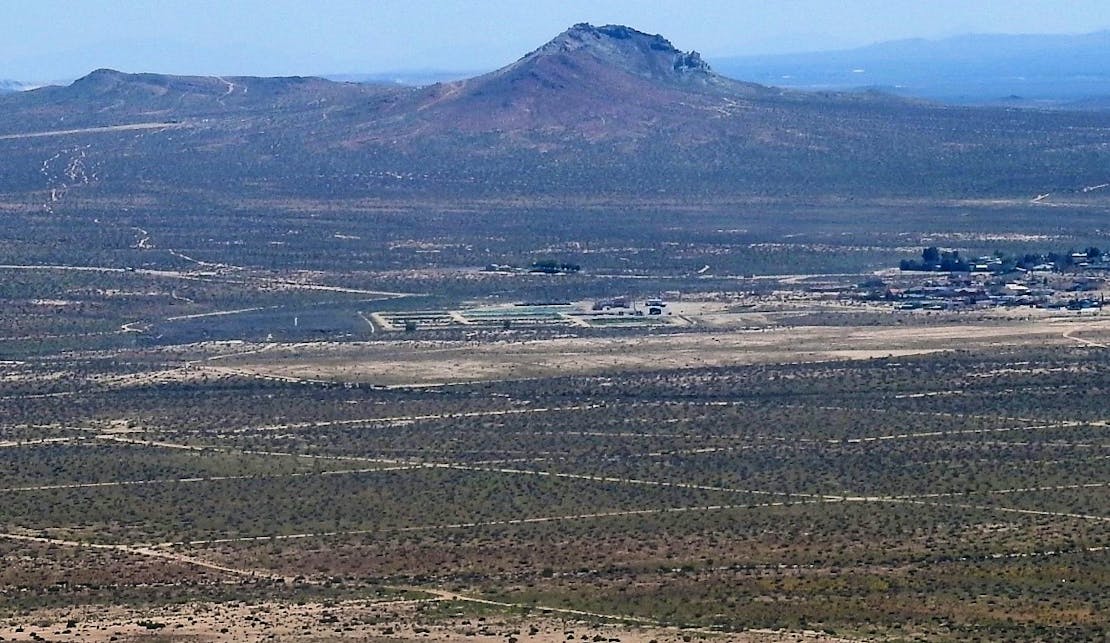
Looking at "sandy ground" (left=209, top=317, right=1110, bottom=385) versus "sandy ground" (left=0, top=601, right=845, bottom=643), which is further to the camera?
"sandy ground" (left=209, top=317, right=1110, bottom=385)

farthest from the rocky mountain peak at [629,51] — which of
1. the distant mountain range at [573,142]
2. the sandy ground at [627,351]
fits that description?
the sandy ground at [627,351]

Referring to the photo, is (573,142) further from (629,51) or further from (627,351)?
(627,351)

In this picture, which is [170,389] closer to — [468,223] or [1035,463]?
[1035,463]

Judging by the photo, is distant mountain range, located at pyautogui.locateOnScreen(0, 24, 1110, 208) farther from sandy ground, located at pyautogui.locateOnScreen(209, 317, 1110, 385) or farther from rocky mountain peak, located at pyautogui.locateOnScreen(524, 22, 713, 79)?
sandy ground, located at pyautogui.locateOnScreen(209, 317, 1110, 385)

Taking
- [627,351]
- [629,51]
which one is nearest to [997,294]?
[627,351]

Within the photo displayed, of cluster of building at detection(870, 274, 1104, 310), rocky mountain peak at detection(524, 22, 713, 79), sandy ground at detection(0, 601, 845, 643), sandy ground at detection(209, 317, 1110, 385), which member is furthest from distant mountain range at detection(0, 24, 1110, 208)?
sandy ground at detection(0, 601, 845, 643)

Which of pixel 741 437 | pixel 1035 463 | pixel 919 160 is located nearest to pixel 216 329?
pixel 741 437

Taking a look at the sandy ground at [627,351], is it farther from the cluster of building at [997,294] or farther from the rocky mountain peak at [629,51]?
the rocky mountain peak at [629,51]
